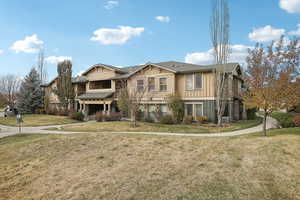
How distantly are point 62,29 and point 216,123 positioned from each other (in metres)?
18.7

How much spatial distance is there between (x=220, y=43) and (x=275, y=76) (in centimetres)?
939

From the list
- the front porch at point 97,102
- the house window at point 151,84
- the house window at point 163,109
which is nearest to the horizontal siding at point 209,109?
the house window at point 163,109

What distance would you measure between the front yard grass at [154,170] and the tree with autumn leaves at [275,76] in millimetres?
1894

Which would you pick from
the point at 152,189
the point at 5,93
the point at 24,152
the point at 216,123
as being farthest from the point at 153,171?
the point at 5,93

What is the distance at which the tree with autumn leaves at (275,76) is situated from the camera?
30.1 feet

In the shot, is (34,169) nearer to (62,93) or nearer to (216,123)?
(216,123)

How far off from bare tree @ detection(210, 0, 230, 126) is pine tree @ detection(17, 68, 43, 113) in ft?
90.3

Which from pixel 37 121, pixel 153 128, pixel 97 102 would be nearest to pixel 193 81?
pixel 153 128

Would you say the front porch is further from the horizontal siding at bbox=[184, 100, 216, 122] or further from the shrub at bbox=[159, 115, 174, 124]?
the horizontal siding at bbox=[184, 100, 216, 122]

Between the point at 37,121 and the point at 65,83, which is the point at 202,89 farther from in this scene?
the point at 65,83

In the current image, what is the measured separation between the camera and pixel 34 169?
7328 millimetres

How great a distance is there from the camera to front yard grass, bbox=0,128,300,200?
5.08 metres

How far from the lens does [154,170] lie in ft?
21.0

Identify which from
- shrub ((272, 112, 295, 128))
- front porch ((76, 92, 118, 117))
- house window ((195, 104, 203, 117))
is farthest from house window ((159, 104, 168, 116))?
shrub ((272, 112, 295, 128))
